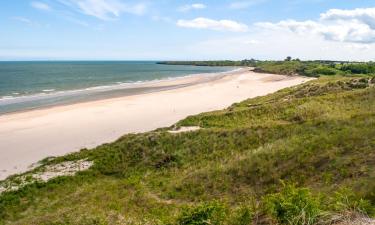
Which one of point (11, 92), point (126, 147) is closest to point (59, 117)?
point (126, 147)

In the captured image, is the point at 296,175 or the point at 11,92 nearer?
the point at 296,175

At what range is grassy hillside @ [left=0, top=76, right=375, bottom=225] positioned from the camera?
9.45 metres

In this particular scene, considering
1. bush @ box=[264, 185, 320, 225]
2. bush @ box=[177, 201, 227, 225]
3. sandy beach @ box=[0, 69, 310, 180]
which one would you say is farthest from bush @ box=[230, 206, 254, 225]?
sandy beach @ box=[0, 69, 310, 180]

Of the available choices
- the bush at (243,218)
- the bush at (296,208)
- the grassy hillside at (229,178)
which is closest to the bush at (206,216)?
the grassy hillside at (229,178)

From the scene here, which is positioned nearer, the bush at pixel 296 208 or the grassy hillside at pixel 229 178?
the bush at pixel 296 208

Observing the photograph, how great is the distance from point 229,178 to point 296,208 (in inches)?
318

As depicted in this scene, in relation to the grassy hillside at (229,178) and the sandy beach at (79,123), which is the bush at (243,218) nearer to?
the grassy hillside at (229,178)

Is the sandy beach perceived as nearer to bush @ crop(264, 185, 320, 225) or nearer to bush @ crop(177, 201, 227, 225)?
bush @ crop(177, 201, 227, 225)

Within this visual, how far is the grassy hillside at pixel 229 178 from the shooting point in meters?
9.45

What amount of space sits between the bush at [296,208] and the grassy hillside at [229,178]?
2cm

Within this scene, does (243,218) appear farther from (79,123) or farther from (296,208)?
(79,123)

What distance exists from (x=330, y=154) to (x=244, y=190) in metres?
4.07

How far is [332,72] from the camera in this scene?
91.6 meters

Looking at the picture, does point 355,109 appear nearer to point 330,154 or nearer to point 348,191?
point 330,154
